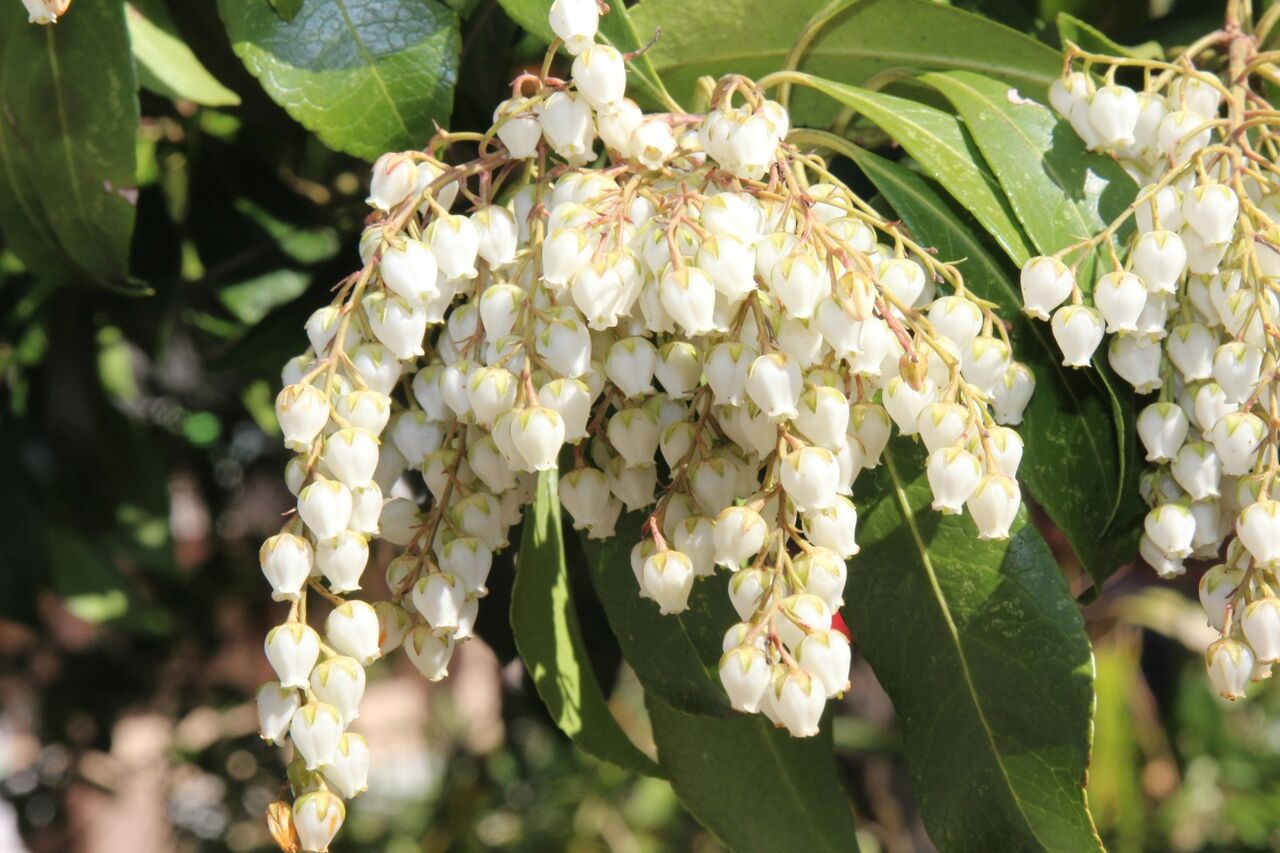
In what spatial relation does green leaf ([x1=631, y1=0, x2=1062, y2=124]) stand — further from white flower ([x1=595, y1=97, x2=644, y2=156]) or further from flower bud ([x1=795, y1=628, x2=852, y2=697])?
flower bud ([x1=795, y1=628, x2=852, y2=697])

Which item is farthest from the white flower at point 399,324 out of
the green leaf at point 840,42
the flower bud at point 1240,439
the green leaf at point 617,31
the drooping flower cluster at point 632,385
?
the flower bud at point 1240,439

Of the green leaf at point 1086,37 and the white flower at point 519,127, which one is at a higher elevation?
the white flower at point 519,127

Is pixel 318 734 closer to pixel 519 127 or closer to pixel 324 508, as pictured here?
pixel 324 508

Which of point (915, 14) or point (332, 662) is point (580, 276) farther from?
point (915, 14)

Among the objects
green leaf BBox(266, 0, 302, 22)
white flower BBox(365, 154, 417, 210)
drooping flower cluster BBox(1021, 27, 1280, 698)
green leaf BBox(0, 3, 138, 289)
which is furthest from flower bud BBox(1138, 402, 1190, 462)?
green leaf BBox(0, 3, 138, 289)

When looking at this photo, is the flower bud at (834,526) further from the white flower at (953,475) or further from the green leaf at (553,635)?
the green leaf at (553,635)

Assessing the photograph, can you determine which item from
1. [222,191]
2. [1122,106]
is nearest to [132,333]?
[222,191]

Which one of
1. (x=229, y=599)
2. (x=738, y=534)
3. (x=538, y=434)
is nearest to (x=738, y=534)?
(x=738, y=534)
